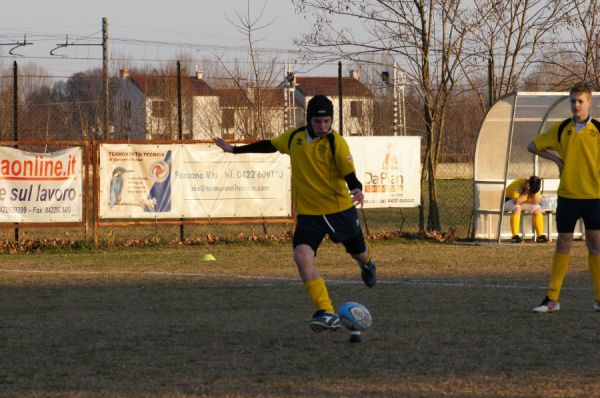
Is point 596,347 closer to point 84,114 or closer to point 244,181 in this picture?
point 244,181

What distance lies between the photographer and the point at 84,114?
32.7 meters

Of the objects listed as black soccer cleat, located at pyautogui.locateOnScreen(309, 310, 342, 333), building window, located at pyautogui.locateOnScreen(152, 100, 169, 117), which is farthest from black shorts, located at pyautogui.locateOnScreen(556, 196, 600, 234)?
building window, located at pyautogui.locateOnScreen(152, 100, 169, 117)

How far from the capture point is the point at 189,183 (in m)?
19.2

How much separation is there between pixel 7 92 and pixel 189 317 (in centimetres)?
2463

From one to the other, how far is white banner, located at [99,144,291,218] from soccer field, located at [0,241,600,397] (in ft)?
11.5

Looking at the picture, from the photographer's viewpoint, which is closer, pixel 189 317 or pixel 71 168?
pixel 189 317

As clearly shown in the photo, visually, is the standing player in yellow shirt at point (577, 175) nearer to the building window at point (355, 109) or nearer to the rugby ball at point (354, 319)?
the rugby ball at point (354, 319)

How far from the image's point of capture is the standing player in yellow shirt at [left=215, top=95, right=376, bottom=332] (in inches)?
341

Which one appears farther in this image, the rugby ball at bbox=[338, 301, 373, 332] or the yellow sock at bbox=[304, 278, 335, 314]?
the yellow sock at bbox=[304, 278, 335, 314]

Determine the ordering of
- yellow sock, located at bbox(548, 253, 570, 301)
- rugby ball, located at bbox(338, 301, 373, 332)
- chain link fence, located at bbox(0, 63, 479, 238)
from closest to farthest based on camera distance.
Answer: rugby ball, located at bbox(338, 301, 373, 332)
yellow sock, located at bbox(548, 253, 570, 301)
chain link fence, located at bbox(0, 63, 479, 238)

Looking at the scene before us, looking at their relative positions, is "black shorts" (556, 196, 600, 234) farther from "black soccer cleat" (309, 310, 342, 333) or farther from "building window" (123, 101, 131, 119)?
"building window" (123, 101, 131, 119)

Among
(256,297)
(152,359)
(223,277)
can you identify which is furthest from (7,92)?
(152,359)

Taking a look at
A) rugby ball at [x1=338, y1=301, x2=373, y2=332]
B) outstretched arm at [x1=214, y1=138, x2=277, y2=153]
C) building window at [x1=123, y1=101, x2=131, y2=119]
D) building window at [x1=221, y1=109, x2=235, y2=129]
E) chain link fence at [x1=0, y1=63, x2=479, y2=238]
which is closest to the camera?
rugby ball at [x1=338, y1=301, x2=373, y2=332]

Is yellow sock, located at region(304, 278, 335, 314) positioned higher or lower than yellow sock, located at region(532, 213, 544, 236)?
higher
